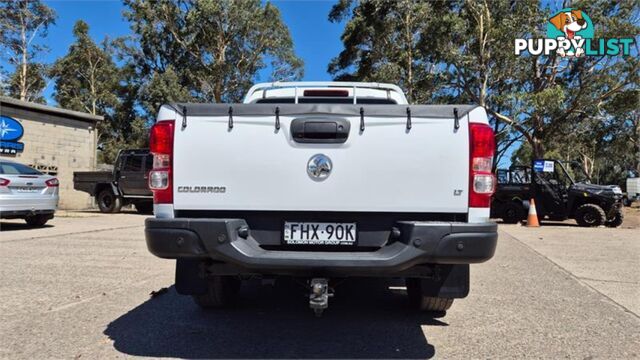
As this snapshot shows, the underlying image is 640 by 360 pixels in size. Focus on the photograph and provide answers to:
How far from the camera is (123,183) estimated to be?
61.5 feet

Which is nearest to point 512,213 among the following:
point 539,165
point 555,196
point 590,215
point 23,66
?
point 555,196

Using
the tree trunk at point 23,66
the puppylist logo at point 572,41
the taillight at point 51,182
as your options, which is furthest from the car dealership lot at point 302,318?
the tree trunk at point 23,66

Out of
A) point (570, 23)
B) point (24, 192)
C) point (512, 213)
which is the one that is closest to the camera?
point (24, 192)

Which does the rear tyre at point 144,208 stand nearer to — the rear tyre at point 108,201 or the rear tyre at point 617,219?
the rear tyre at point 108,201

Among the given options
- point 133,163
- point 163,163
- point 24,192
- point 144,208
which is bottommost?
point 144,208

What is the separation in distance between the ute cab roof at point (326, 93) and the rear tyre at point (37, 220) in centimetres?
882

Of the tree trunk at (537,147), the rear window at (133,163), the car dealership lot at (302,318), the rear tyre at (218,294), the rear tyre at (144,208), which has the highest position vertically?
the tree trunk at (537,147)

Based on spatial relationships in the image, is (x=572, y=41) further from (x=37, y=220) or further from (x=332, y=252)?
(x=332, y=252)

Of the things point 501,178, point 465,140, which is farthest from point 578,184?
point 465,140

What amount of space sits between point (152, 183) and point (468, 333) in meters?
2.74

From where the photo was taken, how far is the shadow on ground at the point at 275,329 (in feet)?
12.3

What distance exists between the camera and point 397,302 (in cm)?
527

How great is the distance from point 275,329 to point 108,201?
16.8 meters

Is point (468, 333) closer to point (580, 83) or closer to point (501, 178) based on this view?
point (501, 178)
